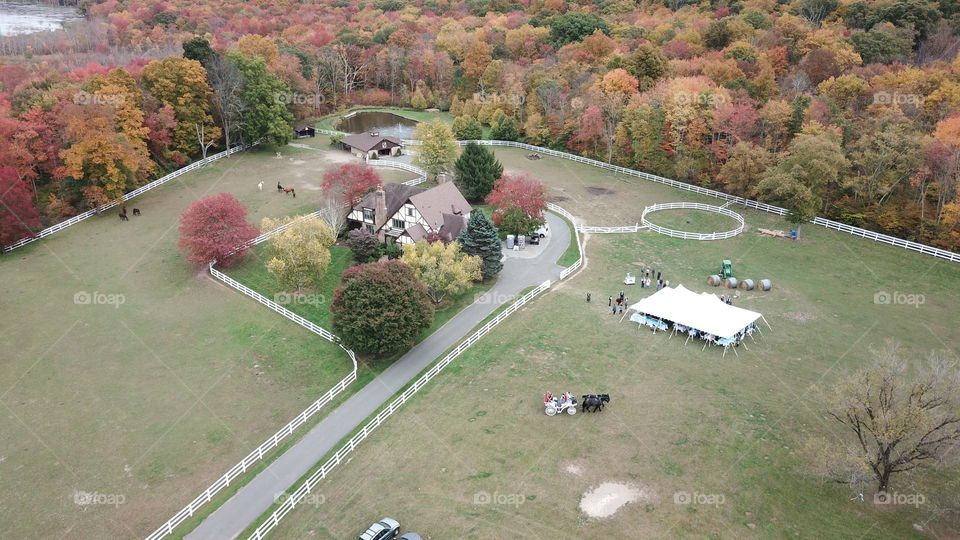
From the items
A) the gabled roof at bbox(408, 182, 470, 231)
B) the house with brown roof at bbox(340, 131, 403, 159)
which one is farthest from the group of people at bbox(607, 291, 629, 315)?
the house with brown roof at bbox(340, 131, 403, 159)

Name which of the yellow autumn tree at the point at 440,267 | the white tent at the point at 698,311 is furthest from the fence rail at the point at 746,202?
the yellow autumn tree at the point at 440,267

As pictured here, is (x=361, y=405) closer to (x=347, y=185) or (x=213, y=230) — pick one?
(x=213, y=230)

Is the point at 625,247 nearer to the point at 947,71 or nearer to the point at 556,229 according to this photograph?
the point at 556,229

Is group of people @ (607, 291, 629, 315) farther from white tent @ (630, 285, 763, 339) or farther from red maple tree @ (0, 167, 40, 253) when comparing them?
red maple tree @ (0, 167, 40, 253)

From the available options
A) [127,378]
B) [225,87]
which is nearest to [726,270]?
[127,378]

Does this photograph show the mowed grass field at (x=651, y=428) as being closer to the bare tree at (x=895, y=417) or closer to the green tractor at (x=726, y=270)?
the green tractor at (x=726, y=270)

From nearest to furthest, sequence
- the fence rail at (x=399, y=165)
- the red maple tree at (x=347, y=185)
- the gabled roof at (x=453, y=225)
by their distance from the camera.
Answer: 1. the gabled roof at (x=453, y=225)
2. the red maple tree at (x=347, y=185)
3. the fence rail at (x=399, y=165)
